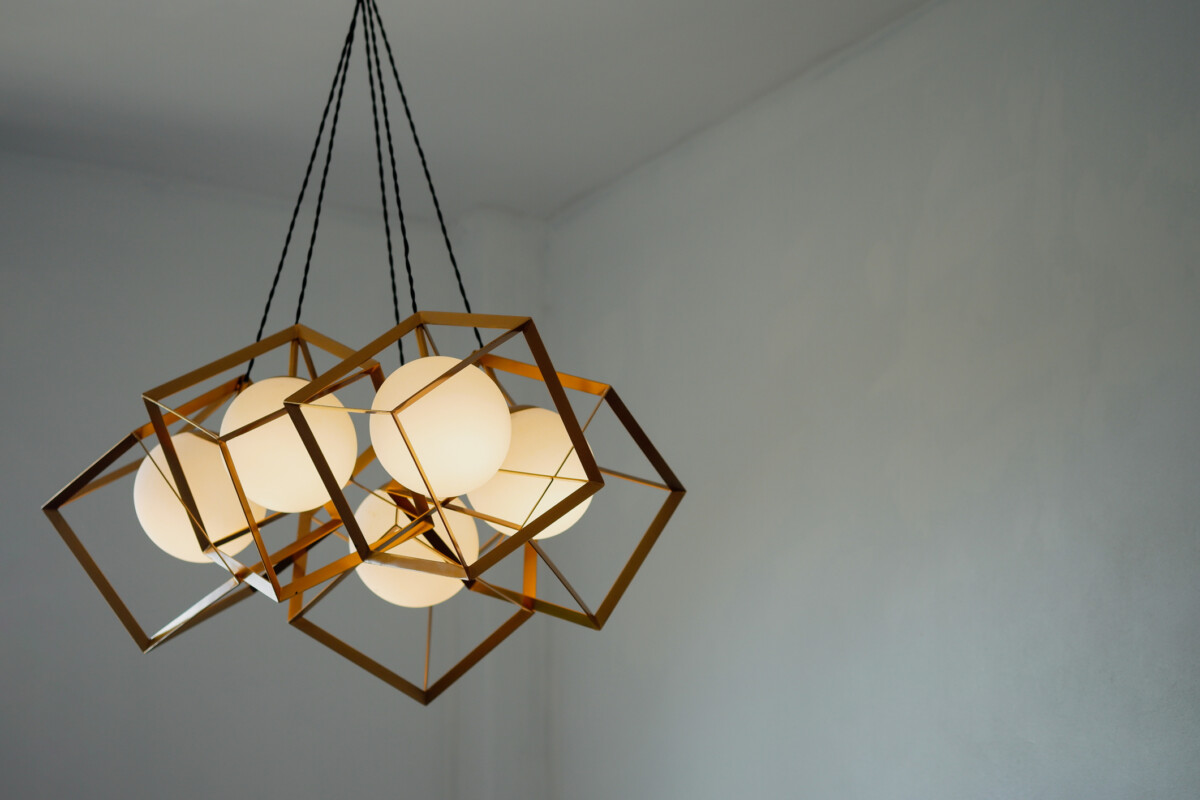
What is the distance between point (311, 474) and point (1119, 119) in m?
1.44

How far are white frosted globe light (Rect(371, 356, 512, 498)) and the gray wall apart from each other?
3.85ft

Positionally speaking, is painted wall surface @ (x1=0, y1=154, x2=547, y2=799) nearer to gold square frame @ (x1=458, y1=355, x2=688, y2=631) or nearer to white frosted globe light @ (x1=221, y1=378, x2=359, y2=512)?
white frosted globe light @ (x1=221, y1=378, x2=359, y2=512)

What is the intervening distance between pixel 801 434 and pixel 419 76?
123 cm

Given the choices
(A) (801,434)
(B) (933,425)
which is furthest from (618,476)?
(A) (801,434)

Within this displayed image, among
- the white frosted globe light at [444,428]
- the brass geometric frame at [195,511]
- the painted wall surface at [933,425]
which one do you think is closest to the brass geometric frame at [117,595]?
the brass geometric frame at [195,511]

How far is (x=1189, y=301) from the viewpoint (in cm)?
143

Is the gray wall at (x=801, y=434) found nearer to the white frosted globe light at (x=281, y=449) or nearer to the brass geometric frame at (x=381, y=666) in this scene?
the brass geometric frame at (x=381, y=666)

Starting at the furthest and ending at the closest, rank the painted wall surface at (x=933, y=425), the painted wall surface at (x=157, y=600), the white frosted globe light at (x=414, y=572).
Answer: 1. the painted wall surface at (x=157, y=600)
2. the painted wall surface at (x=933, y=425)
3. the white frosted globe light at (x=414, y=572)

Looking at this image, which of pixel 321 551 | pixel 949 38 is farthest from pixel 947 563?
pixel 321 551

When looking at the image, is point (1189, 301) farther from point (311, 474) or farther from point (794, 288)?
point (311, 474)

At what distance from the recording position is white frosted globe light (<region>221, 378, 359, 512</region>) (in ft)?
3.00

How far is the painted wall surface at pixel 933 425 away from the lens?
147cm

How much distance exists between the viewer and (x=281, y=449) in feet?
3.02

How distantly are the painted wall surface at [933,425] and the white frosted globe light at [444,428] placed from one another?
3.83 ft
